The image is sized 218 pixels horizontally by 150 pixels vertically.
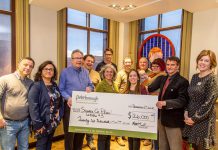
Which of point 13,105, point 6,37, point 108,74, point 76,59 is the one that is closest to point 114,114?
point 108,74

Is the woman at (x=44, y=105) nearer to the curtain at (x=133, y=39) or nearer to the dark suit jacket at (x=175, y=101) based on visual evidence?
the dark suit jacket at (x=175, y=101)

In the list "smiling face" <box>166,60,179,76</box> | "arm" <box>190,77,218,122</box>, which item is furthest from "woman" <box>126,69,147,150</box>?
"arm" <box>190,77,218,122</box>

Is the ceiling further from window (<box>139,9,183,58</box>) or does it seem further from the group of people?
the group of people

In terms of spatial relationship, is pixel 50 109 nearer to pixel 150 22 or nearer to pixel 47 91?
pixel 47 91

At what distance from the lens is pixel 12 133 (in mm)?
1970

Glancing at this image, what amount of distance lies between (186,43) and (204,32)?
0.34m

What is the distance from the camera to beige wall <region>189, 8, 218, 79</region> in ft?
9.78

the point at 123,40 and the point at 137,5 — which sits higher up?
the point at 137,5

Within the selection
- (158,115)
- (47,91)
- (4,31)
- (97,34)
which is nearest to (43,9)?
(4,31)

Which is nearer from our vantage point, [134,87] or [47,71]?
[47,71]

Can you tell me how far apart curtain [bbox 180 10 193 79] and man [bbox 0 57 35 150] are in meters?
2.55

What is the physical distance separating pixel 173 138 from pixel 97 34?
287 centimetres

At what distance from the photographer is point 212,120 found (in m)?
1.79

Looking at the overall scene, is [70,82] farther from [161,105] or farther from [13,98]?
[161,105]
